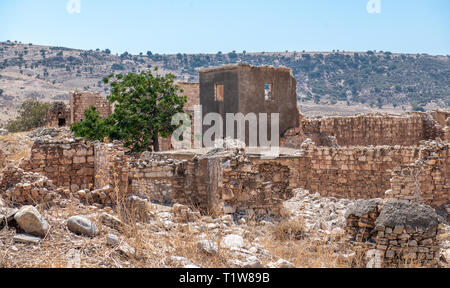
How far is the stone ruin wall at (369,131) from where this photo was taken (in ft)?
69.9

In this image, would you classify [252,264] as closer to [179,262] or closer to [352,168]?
[179,262]

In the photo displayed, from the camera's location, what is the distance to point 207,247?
452 centimetres

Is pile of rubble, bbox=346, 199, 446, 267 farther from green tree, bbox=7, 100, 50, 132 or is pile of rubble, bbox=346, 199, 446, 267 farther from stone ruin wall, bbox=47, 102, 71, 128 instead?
green tree, bbox=7, 100, 50, 132

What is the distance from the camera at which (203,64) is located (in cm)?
9725

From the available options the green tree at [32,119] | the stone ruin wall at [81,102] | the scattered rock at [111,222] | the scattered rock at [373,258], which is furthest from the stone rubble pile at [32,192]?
the green tree at [32,119]

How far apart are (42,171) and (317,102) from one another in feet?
211

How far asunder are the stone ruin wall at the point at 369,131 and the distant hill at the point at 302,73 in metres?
44.4

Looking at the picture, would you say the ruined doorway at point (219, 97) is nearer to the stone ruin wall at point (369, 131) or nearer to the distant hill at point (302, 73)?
the stone ruin wall at point (369, 131)

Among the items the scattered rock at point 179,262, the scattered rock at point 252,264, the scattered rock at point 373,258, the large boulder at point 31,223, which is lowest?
the scattered rock at point 373,258

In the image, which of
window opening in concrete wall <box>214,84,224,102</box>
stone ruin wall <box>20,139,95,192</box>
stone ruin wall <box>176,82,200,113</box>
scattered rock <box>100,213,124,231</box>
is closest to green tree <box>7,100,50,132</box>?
stone ruin wall <box>176,82,200,113</box>

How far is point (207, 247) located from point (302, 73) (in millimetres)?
82830

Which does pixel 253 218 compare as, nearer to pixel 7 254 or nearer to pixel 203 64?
pixel 7 254

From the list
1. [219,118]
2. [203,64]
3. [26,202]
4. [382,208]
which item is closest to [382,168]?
[382,208]

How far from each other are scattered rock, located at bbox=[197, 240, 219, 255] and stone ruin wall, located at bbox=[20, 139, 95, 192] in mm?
4542
